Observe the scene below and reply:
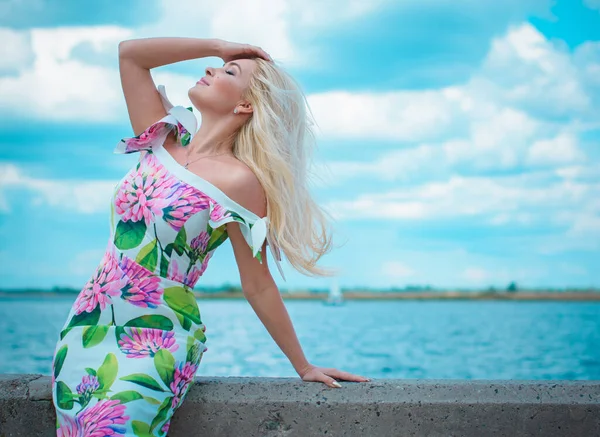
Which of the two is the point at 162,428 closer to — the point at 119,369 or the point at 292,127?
the point at 119,369

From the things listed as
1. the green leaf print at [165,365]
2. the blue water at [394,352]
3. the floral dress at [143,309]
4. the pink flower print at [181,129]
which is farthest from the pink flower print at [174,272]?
the blue water at [394,352]

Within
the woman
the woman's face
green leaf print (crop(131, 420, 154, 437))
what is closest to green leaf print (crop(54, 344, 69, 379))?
the woman

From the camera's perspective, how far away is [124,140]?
3020mm

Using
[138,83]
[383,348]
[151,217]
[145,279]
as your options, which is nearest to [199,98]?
[138,83]

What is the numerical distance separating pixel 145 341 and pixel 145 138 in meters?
0.80

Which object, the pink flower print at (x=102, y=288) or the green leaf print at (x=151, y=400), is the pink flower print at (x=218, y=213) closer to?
the pink flower print at (x=102, y=288)

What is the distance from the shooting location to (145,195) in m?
2.79

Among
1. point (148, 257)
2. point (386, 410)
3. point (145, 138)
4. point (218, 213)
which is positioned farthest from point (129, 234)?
point (386, 410)

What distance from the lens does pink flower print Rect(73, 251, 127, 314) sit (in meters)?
2.70

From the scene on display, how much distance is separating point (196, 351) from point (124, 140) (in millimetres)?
858

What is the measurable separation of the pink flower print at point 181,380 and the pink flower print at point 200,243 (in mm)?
400

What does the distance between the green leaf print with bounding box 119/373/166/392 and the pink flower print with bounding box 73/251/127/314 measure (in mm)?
286

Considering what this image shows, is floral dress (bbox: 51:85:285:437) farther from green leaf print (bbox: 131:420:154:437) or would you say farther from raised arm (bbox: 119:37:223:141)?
raised arm (bbox: 119:37:223:141)

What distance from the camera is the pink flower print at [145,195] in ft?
9.03
